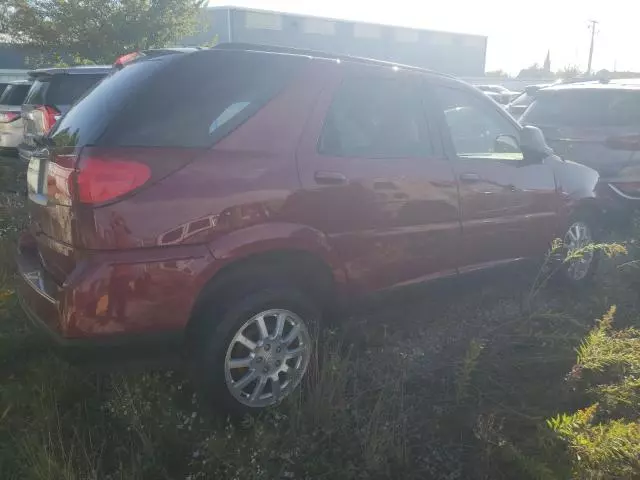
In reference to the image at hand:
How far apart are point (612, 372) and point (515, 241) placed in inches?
47.9

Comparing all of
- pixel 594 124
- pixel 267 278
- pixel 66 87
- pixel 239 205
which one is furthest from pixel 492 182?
pixel 66 87

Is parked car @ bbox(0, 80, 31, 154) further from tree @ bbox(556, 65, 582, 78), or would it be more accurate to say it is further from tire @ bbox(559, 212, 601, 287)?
tree @ bbox(556, 65, 582, 78)

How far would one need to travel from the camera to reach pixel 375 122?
3.34 meters

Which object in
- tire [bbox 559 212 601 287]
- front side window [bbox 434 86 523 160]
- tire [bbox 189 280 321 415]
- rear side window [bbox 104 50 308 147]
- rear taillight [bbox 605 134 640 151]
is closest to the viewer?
rear side window [bbox 104 50 308 147]

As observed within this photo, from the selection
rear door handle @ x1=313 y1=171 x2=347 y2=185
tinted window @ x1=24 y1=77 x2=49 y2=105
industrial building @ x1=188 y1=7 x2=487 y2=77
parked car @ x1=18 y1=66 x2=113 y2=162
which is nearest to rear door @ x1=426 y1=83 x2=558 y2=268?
rear door handle @ x1=313 y1=171 x2=347 y2=185

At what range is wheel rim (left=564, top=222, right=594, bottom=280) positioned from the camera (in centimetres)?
479

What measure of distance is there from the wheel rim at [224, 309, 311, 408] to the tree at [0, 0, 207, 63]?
16.2m

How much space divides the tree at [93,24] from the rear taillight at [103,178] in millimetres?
16086

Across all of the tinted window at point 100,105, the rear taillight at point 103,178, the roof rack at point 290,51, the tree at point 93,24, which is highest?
the tree at point 93,24

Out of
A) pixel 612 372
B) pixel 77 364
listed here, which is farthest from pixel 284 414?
pixel 612 372

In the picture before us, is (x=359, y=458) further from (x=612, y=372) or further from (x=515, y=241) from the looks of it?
(x=515, y=241)

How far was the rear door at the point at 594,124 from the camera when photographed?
6215 mm

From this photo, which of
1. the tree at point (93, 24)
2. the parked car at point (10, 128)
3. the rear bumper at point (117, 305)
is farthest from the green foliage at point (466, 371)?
the tree at point (93, 24)

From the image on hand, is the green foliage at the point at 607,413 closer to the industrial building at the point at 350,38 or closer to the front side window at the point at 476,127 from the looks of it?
the front side window at the point at 476,127
